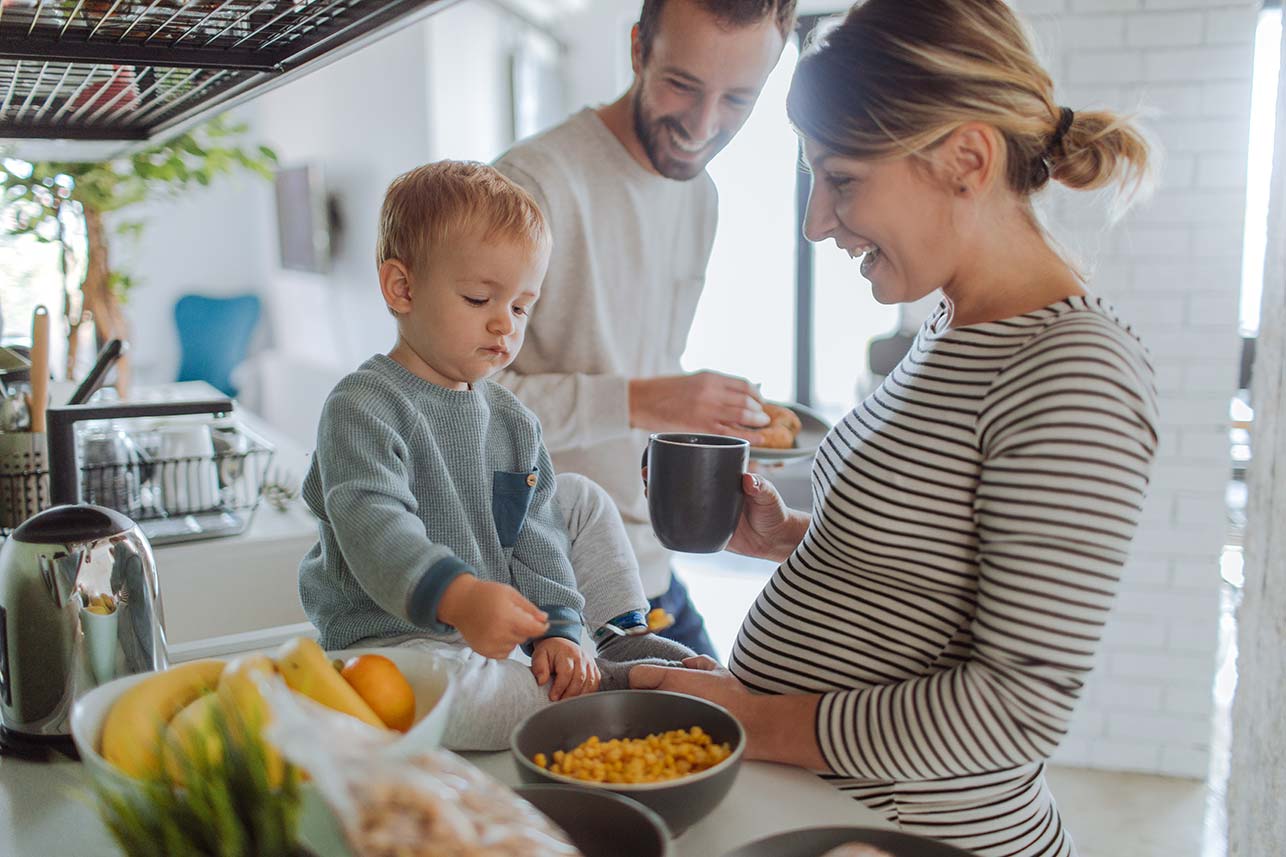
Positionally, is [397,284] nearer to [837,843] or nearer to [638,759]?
[638,759]

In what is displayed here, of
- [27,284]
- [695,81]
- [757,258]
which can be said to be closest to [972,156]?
[695,81]

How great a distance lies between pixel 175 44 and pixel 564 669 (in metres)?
0.80

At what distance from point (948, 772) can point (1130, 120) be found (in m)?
0.63

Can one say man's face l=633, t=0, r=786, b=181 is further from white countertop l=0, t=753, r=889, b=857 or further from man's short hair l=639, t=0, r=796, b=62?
white countertop l=0, t=753, r=889, b=857

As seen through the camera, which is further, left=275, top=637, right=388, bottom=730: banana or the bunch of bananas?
left=275, top=637, right=388, bottom=730: banana

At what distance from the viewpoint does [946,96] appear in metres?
0.89

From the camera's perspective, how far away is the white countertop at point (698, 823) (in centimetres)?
83

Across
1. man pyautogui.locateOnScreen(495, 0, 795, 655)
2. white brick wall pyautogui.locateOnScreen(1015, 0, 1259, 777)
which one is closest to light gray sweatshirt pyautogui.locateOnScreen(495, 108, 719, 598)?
man pyautogui.locateOnScreen(495, 0, 795, 655)

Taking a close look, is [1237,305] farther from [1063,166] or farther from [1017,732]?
[1017,732]

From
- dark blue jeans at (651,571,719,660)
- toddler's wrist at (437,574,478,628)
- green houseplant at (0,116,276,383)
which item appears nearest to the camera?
toddler's wrist at (437,574,478,628)

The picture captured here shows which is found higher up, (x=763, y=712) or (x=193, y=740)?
(x=193, y=740)

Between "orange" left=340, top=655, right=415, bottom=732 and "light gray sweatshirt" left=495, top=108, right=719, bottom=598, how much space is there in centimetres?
80

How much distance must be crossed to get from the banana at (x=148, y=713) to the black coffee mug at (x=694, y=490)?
1.49ft

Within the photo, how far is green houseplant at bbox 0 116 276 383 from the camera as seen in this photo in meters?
2.47
